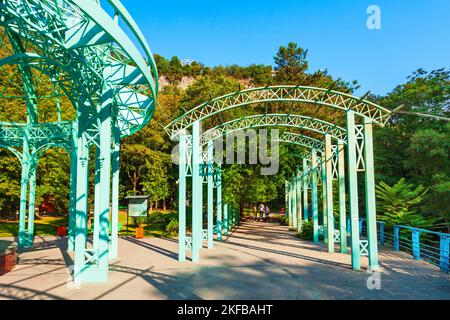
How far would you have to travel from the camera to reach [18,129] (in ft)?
54.1

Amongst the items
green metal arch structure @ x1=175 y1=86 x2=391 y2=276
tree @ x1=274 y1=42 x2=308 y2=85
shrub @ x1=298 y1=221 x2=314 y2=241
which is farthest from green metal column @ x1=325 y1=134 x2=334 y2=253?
tree @ x1=274 y1=42 x2=308 y2=85

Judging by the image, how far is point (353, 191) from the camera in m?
11.2

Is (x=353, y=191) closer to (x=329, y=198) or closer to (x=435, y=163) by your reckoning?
(x=329, y=198)

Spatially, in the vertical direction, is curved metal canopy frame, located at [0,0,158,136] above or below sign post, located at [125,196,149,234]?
above

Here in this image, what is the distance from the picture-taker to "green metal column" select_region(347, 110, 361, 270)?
10828 millimetres

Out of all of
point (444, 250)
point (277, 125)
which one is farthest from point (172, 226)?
point (444, 250)

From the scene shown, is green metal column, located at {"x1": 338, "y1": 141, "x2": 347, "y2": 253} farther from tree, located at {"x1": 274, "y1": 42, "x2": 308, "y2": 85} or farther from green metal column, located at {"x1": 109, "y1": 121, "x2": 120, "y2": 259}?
tree, located at {"x1": 274, "y1": 42, "x2": 308, "y2": 85}

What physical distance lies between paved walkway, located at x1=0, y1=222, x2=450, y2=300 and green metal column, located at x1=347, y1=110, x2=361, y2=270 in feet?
2.01

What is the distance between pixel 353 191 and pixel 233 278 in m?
4.87

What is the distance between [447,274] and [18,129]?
60.3 ft

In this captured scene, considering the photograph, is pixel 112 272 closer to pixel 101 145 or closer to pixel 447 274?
pixel 101 145

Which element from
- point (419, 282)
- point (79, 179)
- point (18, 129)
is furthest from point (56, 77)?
point (419, 282)

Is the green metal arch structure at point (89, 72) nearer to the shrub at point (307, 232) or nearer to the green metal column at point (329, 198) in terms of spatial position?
the green metal column at point (329, 198)
